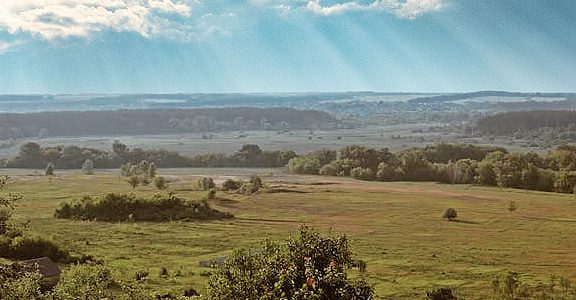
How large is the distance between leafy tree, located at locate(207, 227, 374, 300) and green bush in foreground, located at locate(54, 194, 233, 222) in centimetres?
6741

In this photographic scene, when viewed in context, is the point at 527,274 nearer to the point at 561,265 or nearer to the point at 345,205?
the point at 561,265

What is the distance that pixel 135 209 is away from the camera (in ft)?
327

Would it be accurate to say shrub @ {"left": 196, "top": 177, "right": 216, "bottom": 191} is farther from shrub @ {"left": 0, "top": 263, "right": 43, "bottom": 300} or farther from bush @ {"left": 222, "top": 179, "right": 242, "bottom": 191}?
shrub @ {"left": 0, "top": 263, "right": 43, "bottom": 300}

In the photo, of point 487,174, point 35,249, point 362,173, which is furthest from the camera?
point 362,173

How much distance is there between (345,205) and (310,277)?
84884 millimetres

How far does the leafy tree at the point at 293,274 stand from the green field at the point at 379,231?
6.12 metres

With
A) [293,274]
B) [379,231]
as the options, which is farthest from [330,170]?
[293,274]

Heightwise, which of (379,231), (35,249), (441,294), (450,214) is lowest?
(379,231)

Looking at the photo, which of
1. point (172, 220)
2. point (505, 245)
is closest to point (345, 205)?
point (172, 220)

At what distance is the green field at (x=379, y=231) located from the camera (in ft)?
199

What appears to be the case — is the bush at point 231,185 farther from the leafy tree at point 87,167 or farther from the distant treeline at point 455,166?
the leafy tree at point 87,167

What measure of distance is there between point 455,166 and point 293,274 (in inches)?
5079

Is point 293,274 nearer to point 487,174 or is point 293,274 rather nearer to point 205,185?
point 205,185

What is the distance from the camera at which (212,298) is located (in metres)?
28.9
